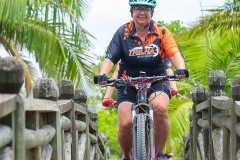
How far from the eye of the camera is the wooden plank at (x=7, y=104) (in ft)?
13.2

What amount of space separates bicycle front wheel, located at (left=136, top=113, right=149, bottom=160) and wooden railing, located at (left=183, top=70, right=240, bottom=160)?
0.68 metres

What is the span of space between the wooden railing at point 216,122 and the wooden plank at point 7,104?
6.87 ft

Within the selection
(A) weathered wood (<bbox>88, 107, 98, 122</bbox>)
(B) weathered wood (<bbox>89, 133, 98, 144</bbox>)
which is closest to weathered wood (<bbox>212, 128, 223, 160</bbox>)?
(B) weathered wood (<bbox>89, 133, 98, 144</bbox>)

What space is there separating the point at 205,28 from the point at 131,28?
9.28 m

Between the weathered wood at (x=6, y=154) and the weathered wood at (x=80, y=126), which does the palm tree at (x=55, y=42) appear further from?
the weathered wood at (x=6, y=154)

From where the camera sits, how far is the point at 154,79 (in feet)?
23.6

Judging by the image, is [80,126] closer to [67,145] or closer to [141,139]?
[67,145]

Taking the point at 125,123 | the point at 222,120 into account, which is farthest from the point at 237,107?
the point at 125,123

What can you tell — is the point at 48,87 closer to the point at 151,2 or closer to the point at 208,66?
the point at 151,2

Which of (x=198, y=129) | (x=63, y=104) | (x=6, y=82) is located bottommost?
(x=198, y=129)

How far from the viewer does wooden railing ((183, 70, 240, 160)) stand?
6133mm

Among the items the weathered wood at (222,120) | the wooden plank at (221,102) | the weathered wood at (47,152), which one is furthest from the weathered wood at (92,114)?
the weathered wood at (47,152)

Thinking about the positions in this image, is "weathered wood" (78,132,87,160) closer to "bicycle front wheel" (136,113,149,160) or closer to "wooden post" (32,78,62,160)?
"bicycle front wheel" (136,113,149,160)

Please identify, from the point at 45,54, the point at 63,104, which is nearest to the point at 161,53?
the point at 63,104
